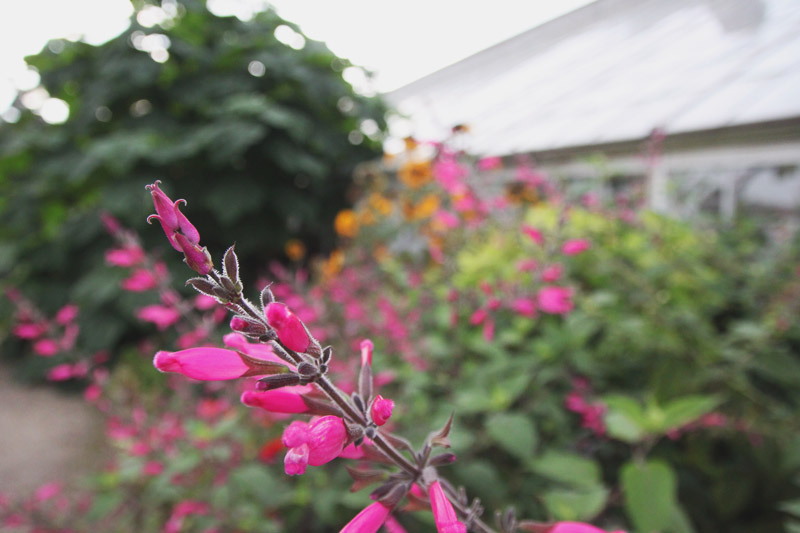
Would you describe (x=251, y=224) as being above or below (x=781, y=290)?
above

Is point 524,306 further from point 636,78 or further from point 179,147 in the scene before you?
point 179,147

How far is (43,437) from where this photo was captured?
2924 mm

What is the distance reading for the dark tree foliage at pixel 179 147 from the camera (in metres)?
2.89

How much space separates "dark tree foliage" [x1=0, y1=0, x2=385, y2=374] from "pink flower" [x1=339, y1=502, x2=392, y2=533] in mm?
2620

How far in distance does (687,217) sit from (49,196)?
4.34 meters

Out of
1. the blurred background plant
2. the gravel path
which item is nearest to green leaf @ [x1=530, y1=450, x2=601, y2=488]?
the blurred background plant

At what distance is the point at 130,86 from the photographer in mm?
3066

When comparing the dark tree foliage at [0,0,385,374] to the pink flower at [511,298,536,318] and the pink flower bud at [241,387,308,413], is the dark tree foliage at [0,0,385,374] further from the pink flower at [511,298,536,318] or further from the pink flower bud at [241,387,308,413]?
the pink flower bud at [241,387,308,413]

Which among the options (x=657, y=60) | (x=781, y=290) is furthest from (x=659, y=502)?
(x=657, y=60)

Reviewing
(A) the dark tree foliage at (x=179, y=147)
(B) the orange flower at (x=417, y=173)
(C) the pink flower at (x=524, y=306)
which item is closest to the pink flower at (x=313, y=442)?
(C) the pink flower at (x=524, y=306)

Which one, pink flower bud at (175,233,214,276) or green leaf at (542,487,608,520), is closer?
pink flower bud at (175,233,214,276)

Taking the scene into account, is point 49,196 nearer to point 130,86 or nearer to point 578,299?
point 130,86

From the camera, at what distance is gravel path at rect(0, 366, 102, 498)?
8.32ft

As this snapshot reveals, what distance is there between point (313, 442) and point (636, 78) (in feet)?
6.47
